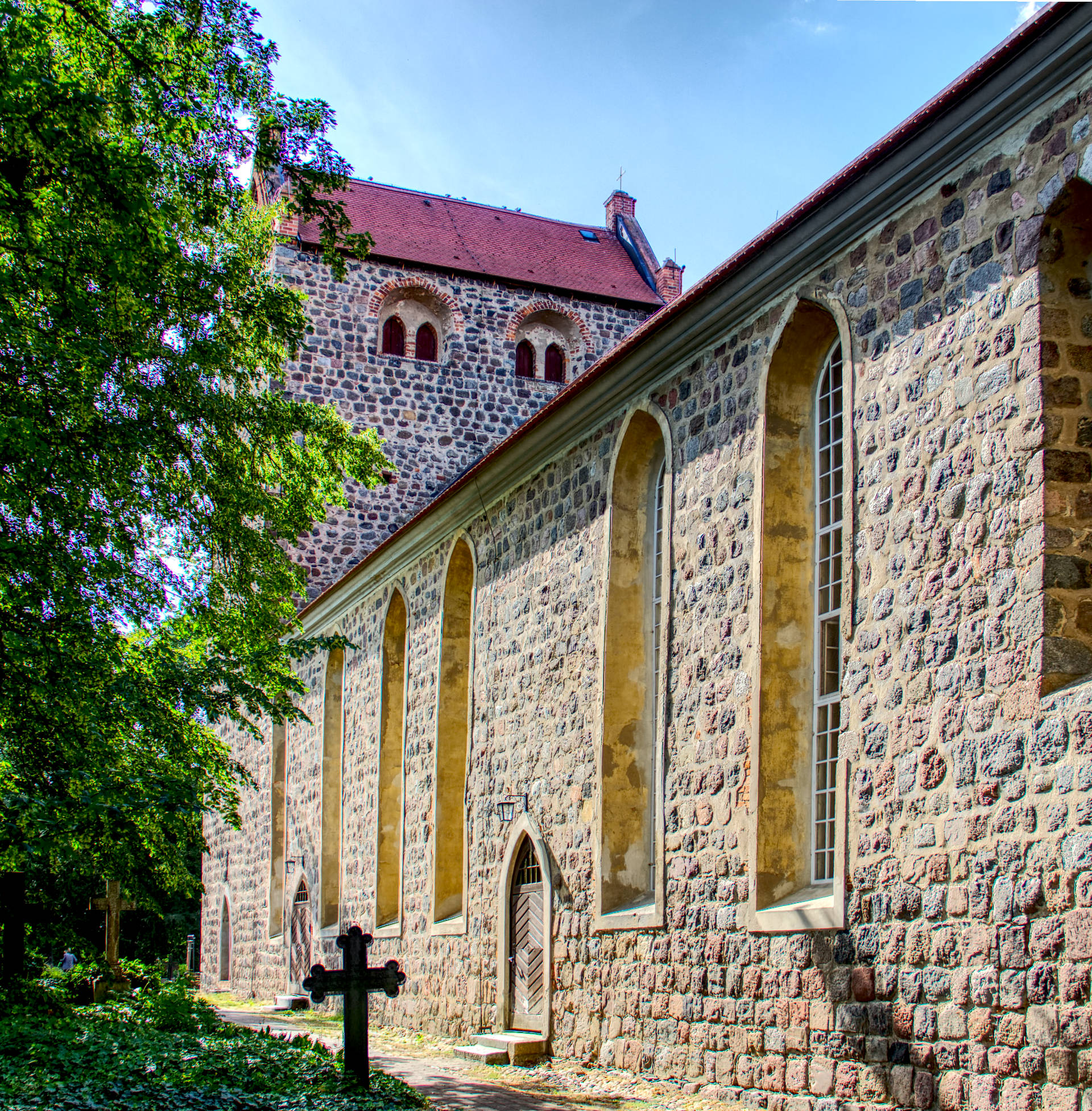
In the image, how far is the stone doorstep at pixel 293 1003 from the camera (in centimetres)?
1906

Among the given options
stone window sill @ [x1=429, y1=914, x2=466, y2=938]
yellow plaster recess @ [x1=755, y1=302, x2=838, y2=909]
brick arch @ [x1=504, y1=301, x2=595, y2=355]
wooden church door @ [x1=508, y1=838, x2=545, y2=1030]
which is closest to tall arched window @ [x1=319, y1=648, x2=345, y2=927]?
stone window sill @ [x1=429, y1=914, x2=466, y2=938]

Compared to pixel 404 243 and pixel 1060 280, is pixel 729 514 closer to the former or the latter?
pixel 1060 280

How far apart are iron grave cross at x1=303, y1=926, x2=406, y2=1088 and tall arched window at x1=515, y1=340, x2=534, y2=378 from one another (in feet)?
61.0

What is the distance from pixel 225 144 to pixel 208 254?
116 cm

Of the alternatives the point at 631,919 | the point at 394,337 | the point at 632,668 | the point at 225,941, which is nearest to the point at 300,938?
the point at 225,941

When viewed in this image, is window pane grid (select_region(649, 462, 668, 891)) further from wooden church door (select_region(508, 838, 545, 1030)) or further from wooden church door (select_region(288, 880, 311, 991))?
wooden church door (select_region(288, 880, 311, 991))

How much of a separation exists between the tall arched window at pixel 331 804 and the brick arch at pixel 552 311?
8968 millimetres

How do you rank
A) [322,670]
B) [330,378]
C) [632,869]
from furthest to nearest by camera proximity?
[330,378], [322,670], [632,869]

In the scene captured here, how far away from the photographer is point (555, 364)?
2645cm

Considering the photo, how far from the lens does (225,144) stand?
1066 cm

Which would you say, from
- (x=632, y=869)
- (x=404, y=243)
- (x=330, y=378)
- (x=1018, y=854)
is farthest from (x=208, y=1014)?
(x=404, y=243)

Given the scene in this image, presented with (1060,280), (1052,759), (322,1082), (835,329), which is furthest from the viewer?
(835,329)

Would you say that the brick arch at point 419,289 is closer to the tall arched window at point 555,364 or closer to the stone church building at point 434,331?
the stone church building at point 434,331

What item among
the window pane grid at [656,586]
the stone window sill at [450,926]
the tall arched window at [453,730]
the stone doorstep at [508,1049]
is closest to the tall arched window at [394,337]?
the tall arched window at [453,730]
